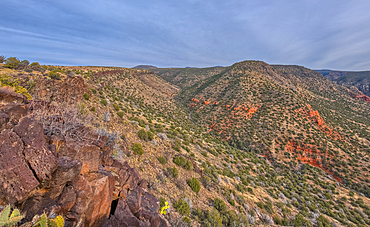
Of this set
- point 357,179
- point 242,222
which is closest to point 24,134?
point 242,222

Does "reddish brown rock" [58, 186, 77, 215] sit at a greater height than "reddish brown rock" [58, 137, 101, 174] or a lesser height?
lesser

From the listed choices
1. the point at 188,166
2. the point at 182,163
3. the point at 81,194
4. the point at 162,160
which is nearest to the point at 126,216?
the point at 81,194

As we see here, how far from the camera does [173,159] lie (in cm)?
1303

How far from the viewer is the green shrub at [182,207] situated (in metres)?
8.20

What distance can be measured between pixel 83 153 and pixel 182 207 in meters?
6.43

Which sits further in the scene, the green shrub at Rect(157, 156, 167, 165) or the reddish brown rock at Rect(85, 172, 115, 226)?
the green shrub at Rect(157, 156, 167, 165)

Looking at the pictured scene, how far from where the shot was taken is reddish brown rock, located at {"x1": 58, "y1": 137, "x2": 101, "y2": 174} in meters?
4.89

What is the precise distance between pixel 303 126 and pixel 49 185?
44664 mm

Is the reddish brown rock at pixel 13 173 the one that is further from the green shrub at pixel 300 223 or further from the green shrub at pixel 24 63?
the green shrub at pixel 24 63

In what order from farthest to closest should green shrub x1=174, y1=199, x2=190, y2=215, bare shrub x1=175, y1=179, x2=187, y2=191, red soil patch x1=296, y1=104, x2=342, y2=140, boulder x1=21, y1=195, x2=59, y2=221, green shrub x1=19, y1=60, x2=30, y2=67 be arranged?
1. red soil patch x1=296, y1=104, x2=342, y2=140
2. green shrub x1=19, y1=60, x2=30, y2=67
3. bare shrub x1=175, y1=179, x2=187, y2=191
4. green shrub x1=174, y1=199, x2=190, y2=215
5. boulder x1=21, y1=195, x2=59, y2=221

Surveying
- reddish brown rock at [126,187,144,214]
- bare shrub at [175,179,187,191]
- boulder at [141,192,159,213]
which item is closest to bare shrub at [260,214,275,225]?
bare shrub at [175,179,187,191]

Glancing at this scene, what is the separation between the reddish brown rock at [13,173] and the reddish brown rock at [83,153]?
1.15 metres

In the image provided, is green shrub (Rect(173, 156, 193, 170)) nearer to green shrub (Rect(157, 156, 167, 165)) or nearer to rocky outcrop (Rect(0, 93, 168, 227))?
green shrub (Rect(157, 156, 167, 165))

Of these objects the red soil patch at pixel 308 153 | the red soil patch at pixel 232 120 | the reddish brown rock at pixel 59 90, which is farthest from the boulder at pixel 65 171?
the red soil patch at pixel 308 153
